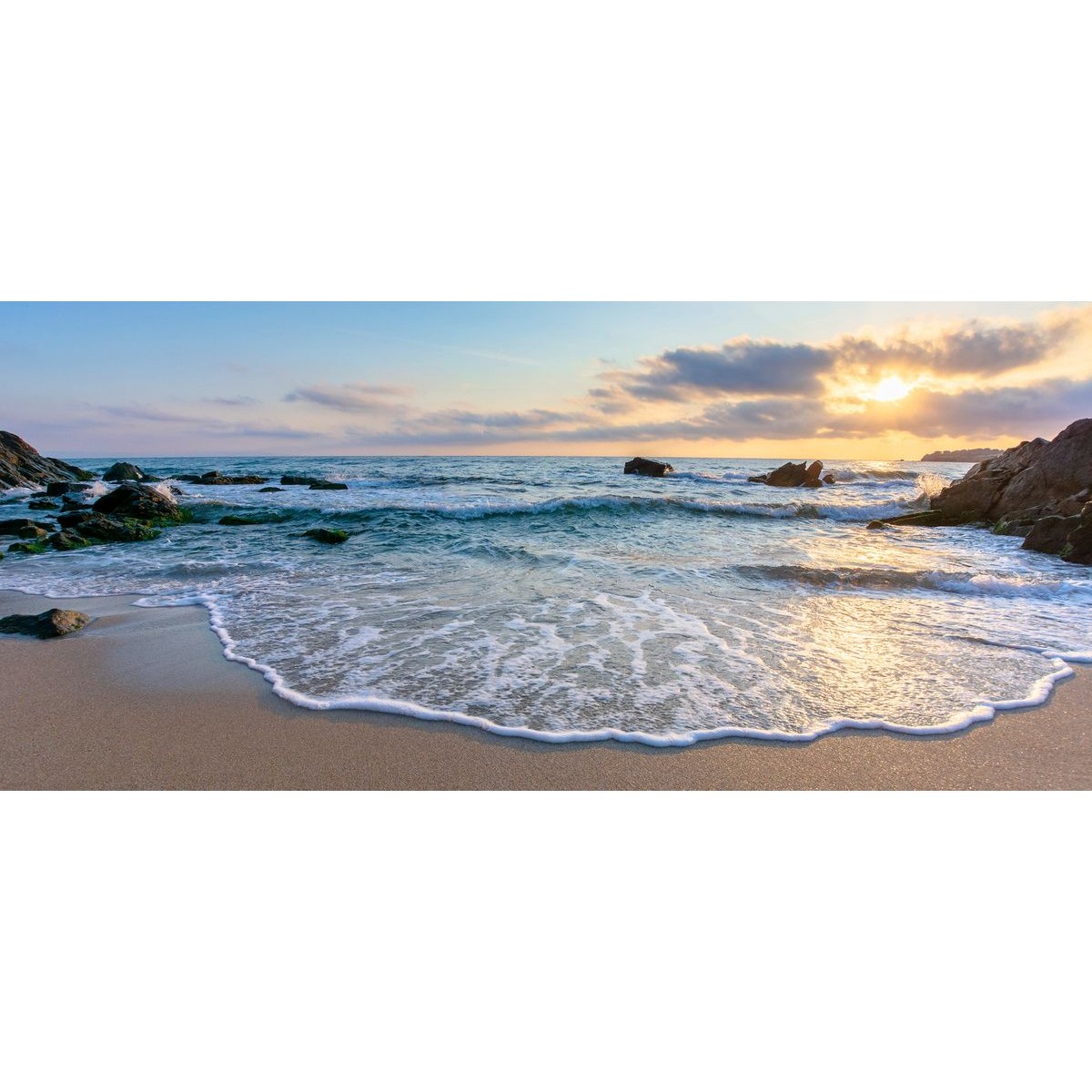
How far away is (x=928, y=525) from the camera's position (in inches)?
548

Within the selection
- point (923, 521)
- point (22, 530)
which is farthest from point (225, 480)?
point (923, 521)

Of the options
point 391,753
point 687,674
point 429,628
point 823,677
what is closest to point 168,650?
point 429,628

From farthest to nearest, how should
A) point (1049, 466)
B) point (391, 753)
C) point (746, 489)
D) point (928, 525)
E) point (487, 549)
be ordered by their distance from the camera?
1. point (746, 489)
2. point (928, 525)
3. point (1049, 466)
4. point (487, 549)
5. point (391, 753)

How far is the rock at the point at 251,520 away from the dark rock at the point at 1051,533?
14.7 meters

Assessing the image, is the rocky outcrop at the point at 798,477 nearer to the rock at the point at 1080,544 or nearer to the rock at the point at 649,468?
the rock at the point at 649,468

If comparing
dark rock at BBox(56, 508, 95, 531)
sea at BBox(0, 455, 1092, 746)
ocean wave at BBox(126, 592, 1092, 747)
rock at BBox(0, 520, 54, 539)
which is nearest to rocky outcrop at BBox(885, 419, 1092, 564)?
sea at BBox(0, 455, 1092, 746)

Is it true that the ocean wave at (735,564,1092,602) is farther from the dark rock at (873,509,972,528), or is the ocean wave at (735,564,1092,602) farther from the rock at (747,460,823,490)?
the rock at (747,460,823,490)

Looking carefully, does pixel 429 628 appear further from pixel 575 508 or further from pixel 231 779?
pixel 575 508

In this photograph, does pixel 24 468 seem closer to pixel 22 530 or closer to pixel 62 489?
pixel 62 489

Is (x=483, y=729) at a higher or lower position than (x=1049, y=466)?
lower

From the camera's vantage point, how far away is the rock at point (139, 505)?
1269 centimetres

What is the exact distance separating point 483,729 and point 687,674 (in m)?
1.63

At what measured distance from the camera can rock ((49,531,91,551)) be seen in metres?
9.33

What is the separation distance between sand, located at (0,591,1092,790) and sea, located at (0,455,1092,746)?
0.15 meters
